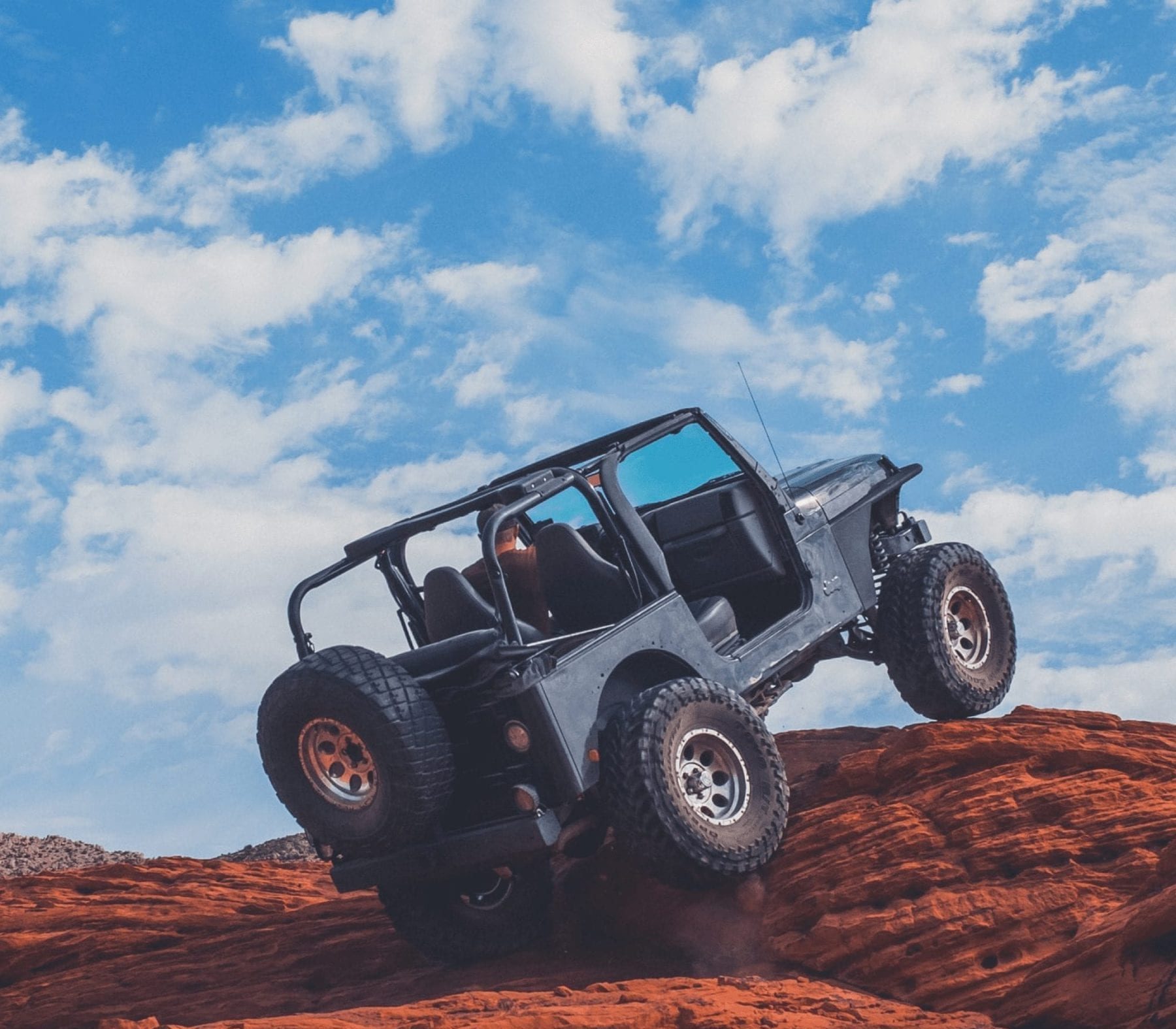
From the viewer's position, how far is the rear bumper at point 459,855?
720cm

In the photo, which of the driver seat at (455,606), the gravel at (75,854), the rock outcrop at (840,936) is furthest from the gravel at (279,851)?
the driver seat at (455,606)

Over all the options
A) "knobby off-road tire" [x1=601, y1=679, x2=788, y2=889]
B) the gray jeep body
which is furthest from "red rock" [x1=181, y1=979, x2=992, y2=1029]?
the gray jeep body

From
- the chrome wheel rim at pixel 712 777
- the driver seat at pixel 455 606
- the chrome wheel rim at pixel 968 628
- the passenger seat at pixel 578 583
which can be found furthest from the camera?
the chrome wheel rim at pixel 968 628

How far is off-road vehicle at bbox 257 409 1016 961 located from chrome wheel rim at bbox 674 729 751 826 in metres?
0.01

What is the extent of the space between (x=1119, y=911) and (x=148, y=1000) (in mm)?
5649

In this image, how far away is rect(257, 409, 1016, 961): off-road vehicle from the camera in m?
7.21

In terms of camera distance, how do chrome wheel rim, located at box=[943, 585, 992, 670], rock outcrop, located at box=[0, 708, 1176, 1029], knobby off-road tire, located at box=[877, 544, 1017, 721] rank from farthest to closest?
chrome wheel rim, located at box=[943, 585, 992, 670]
knobby off-road tire, located at box=[877, 544, 1017, 721]
rock outcrop, located at box=[0, 708, 1176, 1029]

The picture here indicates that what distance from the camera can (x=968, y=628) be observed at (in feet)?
33.3

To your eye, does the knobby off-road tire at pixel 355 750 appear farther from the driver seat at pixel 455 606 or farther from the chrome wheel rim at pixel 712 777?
the chrome wheel rim at pixel 712 777

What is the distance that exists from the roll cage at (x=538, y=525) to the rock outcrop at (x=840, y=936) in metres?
1.70

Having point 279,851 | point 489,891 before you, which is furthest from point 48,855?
point 489,891

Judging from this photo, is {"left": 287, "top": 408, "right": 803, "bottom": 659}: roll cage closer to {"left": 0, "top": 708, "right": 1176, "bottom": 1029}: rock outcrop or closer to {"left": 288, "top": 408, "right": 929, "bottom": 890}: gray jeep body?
{"left": 288, "top": 408, "right": 929, "bottom": 890}: gray jeep body

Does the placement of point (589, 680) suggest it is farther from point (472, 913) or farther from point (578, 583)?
point (472, 913)

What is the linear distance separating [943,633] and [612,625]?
2960 mm
